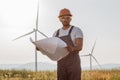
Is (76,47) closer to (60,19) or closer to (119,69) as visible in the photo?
(60,19)

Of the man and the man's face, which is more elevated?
the man's face

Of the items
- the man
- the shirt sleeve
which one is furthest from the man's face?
the shirt sleeve

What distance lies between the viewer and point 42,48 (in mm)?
7230

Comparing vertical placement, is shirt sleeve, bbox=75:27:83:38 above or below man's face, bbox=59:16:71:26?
below

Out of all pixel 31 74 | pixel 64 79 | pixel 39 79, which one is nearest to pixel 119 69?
pixel 31 74

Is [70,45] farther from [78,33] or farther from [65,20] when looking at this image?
[65,20]

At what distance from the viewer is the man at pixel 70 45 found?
7.34m

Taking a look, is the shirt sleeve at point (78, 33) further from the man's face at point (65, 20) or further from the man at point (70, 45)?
the man's face at point (65, 20)

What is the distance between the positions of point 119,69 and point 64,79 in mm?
14034

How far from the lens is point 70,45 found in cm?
726

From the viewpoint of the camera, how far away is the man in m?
7.34

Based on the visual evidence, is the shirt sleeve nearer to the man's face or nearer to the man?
the man

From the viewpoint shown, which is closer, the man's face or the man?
the man

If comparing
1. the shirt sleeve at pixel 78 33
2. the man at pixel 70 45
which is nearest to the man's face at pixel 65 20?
the man at pixel 70 45
